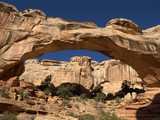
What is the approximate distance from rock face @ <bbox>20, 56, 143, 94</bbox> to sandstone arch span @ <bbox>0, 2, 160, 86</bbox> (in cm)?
1662

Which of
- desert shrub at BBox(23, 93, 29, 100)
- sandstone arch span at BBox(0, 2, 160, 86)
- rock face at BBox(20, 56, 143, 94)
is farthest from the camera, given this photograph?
rock face at BBox(20, 56, 143, 94)

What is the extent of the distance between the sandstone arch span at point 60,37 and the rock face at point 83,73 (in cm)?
1662

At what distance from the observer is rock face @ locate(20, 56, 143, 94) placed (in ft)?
93.4

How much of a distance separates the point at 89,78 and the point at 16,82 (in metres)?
17.9

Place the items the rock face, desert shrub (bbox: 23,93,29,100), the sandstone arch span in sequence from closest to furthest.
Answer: the sandstone arch span
desert shrub (bbox: 23,93,29,100)
the rock face

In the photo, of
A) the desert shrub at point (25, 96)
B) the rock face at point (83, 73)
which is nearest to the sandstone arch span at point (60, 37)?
the desert shrub at point (25, 96)

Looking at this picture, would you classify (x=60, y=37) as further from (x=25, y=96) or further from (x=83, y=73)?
(x=83, y=73)

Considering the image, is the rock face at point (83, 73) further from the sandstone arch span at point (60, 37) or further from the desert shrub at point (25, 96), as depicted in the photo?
the sandstone arch span at point (60, 37)

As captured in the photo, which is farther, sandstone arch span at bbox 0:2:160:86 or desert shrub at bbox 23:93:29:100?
desert shrub at bbox 23:93:29:100

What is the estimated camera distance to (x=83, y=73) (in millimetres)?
29500

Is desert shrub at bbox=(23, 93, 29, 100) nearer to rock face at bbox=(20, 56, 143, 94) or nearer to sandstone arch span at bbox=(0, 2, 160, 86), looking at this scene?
sandstone arch span at bbox=(0, 2, 160, 86)

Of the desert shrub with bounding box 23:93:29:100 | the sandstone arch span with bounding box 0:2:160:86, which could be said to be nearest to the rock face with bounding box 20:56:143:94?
the desert shrub with bounding box 23:93:29:100

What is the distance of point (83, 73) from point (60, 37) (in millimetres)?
18653

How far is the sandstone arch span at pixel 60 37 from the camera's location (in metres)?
11.3
